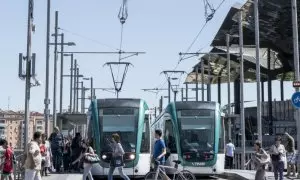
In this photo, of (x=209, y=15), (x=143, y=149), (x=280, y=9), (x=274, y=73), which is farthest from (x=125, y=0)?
(x=274, y=73)

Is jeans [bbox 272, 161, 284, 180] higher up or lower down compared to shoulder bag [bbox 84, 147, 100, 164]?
lower down

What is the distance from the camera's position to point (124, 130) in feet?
78.3

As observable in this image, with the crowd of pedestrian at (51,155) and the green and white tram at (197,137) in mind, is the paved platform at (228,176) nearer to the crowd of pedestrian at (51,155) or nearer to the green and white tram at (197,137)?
the crowd of pedestrian at (51,155)

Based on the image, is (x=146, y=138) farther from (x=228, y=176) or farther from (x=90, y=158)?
(x=90, y=158)

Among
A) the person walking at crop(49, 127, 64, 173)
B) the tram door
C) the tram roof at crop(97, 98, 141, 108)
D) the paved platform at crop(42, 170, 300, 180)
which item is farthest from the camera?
the person walking at crop(49, 127, 64, 173)

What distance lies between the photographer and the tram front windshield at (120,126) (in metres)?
23.6

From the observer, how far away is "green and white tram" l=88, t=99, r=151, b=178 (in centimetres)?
2341

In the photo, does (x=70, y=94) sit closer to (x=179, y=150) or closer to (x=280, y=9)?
(x=280, y=9)

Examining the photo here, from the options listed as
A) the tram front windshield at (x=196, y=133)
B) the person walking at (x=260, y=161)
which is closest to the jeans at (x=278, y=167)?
the person walking at (x=260, y=161)

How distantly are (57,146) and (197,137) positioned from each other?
5.86 meters

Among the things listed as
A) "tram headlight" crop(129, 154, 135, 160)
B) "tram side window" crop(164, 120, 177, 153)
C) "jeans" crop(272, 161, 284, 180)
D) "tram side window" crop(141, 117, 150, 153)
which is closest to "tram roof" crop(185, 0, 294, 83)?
"tram side window" crop(164, 120, 177, 153)

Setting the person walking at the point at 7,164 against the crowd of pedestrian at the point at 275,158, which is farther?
the person walking at the point at 7,164

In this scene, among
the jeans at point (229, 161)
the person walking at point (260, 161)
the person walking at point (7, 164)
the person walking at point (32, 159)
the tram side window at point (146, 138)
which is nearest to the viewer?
the person walking at point (32, 159)

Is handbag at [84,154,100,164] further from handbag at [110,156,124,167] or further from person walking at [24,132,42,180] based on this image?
person walking at [24,132,42,180]
